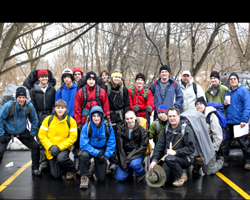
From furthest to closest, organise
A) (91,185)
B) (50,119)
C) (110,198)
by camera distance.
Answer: (50,119) < (91,185) < (110,198)

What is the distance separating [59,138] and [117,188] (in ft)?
5.26

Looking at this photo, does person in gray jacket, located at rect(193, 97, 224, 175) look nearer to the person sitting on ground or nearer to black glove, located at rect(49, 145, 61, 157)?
the person sitting on ground

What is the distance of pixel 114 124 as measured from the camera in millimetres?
6500

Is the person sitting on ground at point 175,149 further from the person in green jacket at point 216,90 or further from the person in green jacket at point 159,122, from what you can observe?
the person in green jacket at point 216,90

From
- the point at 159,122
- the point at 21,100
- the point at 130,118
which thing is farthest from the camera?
the point at 159,122

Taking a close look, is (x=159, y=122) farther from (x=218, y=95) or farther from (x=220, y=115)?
(x=218, y=95)

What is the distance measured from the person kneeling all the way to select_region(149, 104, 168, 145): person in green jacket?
968 mm

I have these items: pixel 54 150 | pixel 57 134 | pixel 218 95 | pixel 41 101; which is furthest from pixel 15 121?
pixel 218 95

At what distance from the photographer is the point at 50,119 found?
19.0 feet

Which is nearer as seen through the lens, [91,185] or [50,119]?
[91,185]

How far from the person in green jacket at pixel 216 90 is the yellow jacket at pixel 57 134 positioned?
3482 millimetres
